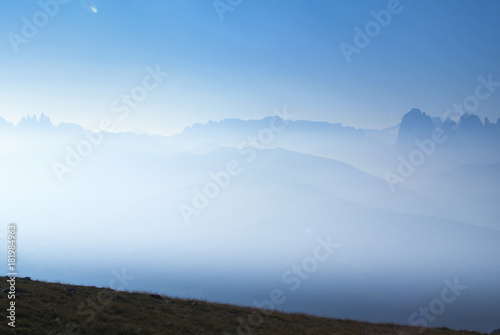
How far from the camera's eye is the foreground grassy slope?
19.3 metres

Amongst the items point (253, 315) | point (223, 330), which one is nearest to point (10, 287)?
point (223, 330)

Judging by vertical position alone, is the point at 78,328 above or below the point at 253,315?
below

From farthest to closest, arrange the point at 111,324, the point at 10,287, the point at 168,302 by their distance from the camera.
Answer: the point at 168,302 < the point at 10,287 < the point at 111,324

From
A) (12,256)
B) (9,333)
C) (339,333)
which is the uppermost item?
(12,256)

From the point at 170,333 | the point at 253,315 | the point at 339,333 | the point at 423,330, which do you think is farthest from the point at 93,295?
the point at 423,330

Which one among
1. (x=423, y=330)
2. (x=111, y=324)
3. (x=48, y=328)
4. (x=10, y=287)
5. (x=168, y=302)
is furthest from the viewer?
(x=423, y=330)

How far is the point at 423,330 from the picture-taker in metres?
29.0

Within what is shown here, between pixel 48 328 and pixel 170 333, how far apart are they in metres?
6.12

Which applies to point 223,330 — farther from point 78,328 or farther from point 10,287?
point 10,287

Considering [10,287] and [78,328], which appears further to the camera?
[10,287]

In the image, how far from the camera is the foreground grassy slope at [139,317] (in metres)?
19.3

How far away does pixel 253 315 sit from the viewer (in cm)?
2683

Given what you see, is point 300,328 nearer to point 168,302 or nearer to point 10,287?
point 168,302

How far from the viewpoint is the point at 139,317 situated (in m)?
22.0
